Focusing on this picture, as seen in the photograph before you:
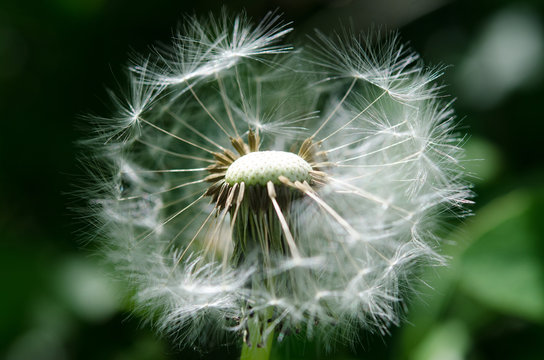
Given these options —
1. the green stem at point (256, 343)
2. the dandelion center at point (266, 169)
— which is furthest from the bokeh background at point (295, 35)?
the dandelion center at point (266, 169)

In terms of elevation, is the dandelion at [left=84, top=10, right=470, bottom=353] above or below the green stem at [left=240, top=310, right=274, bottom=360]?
above

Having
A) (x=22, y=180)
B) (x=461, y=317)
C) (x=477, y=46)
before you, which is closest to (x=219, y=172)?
(x=461, y=317)

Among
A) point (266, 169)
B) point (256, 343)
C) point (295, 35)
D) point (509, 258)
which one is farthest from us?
point (295, 35)

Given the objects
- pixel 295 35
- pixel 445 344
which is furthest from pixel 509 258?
pixel 295 35

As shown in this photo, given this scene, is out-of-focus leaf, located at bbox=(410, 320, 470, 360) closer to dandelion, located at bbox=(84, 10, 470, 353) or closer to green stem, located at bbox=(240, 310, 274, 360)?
dandelion, located at bbox=(84, 10, 470, 353)

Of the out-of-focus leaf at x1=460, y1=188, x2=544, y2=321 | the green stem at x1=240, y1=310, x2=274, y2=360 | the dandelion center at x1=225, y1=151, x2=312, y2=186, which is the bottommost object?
the green stem at x1=240, y1=310, x2=274, y2=360

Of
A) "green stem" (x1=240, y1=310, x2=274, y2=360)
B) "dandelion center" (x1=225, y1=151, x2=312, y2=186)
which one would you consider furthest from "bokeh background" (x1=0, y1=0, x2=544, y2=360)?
"dandelion center" (x1=225, y1=151, x2=312, y2=186)

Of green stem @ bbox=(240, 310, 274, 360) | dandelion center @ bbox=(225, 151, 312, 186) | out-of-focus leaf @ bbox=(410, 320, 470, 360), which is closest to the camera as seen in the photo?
green stem @ bbox=(240, 310, 274, 360)

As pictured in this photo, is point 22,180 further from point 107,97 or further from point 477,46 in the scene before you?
point 477,46

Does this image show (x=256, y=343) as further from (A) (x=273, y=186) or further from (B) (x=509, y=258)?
(B) (x=509, y=258)
